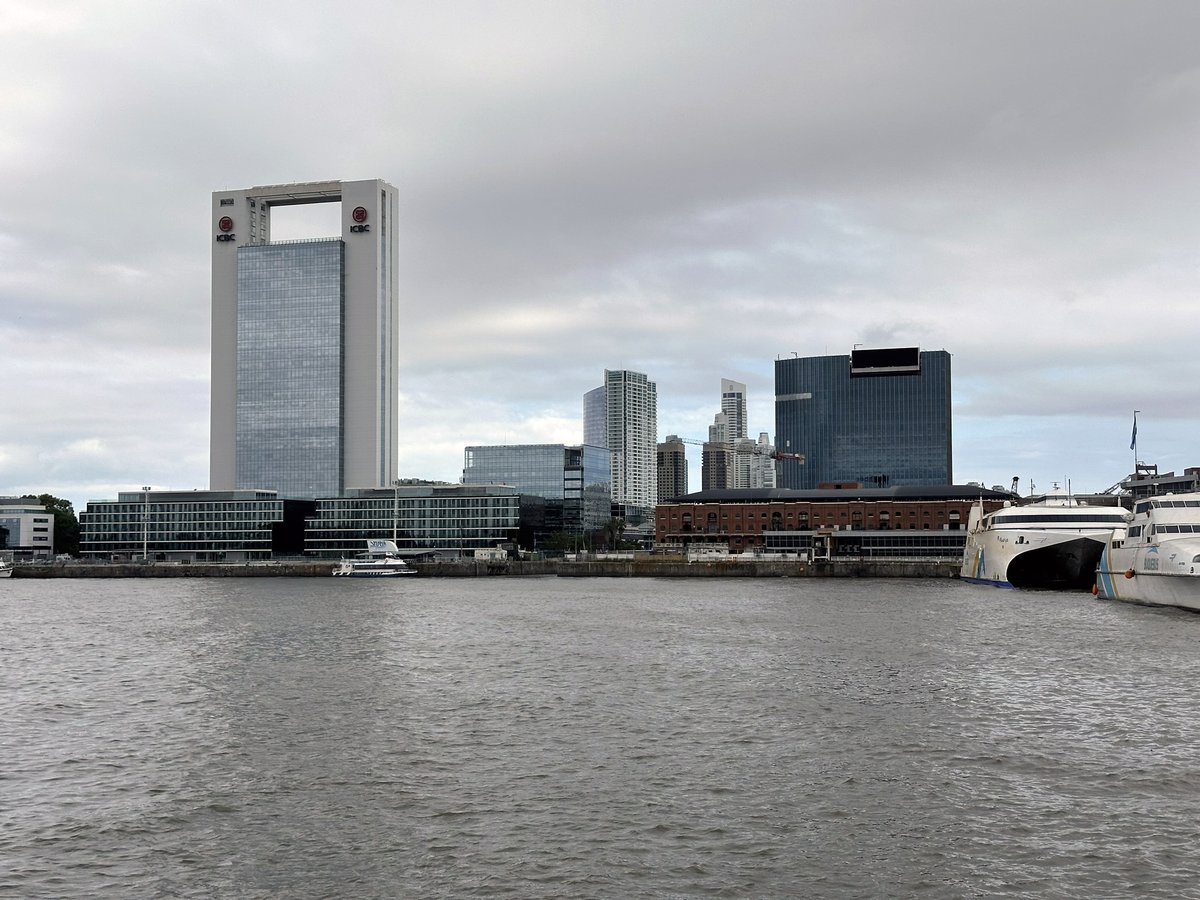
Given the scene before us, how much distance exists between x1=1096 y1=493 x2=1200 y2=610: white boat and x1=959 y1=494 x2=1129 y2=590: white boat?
59.8 ft

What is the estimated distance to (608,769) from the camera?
3234 centimetres

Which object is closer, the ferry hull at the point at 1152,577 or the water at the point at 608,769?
the water at the point at 608,769

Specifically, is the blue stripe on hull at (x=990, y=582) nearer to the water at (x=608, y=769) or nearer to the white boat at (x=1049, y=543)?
the white boat at (x=1049, y=543)

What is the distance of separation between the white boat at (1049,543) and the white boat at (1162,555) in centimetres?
1823

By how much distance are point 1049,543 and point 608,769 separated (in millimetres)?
103995

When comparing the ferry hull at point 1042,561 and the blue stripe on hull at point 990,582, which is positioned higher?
the ferry hull at point 1042,561

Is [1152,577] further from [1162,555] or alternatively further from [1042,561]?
[1042,561]

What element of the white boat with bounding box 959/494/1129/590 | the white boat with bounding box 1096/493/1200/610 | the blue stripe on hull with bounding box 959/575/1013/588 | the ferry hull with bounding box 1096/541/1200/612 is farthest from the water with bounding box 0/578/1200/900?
the blue stripe on hull with bounding box 959/575/1013/588

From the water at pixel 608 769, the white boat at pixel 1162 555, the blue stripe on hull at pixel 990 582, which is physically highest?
the white boat at pixel 1162 555

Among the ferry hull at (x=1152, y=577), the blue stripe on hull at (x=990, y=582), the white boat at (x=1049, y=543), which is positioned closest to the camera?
the ferry hull at (x=1152, y=577)

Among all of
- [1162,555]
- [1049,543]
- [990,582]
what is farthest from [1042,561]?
[1162,555]

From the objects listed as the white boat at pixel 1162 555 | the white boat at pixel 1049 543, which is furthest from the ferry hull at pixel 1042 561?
the white boat at pixel 1162 555

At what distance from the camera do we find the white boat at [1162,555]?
84.1 meters

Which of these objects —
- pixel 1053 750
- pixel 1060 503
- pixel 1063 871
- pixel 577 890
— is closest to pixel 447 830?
pixel 577 890
